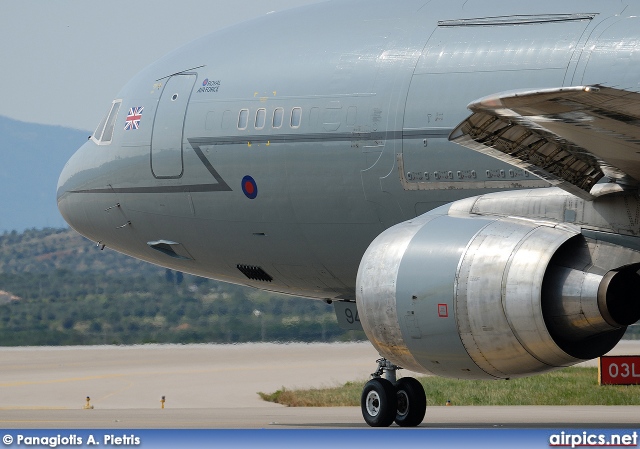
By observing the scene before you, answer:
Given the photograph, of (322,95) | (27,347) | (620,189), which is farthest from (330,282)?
(27,347)

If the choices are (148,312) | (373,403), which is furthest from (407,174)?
(148,312)

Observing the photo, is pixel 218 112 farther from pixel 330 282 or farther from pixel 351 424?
pixel 351 424

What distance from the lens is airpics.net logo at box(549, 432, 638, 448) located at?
45.0 feet

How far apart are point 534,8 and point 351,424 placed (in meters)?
7.15

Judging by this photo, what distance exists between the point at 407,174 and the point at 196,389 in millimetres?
23908

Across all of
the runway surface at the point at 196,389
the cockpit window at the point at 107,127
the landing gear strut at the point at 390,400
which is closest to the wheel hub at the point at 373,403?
the landing gear strut at the point at 390,400

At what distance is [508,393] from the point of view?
2792 cm

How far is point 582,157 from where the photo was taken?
1320 cm

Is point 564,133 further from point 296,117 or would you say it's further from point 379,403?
point 379,403

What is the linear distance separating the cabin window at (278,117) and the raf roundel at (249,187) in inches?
31.1

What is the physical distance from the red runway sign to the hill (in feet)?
50.6

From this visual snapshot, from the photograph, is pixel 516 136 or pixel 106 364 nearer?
pixel 516 136

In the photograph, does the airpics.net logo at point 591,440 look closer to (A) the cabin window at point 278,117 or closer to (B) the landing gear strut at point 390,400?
(B) the landing gear strut at point 390,400

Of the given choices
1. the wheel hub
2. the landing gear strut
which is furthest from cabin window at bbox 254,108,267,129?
the wheel hub
